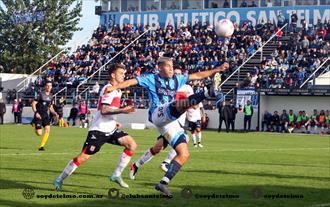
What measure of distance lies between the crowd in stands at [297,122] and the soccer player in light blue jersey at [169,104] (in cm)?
3311

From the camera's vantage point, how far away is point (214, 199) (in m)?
12.4

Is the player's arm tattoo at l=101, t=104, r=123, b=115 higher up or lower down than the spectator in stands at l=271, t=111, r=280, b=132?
higher up

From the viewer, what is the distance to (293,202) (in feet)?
40.3

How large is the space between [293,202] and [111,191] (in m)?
2.96

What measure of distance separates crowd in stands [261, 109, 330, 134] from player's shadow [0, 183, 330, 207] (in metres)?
31.6

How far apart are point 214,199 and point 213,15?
5257 cm

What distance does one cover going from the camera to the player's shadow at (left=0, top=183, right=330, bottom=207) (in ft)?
38.1

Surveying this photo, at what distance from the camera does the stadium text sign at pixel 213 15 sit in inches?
2351

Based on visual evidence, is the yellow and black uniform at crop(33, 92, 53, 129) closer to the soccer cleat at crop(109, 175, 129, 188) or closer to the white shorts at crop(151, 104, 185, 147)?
the soccer cleat at crop(109, 175, 129, 188)

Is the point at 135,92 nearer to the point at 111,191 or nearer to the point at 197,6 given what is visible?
the point at 197,6

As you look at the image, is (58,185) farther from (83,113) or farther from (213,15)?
(213,15)

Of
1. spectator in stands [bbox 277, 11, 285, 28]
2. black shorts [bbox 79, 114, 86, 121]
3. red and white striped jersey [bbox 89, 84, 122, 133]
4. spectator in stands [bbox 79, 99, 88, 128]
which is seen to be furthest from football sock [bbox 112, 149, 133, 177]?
spectator in stands [bbox 277, 11, 285, 28]

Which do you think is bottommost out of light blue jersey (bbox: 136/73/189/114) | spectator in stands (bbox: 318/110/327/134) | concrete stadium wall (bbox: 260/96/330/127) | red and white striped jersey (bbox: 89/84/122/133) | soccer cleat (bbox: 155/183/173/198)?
spectator in stands (bbox: 318/110/327/134)

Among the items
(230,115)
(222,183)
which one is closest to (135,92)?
(230,115)
